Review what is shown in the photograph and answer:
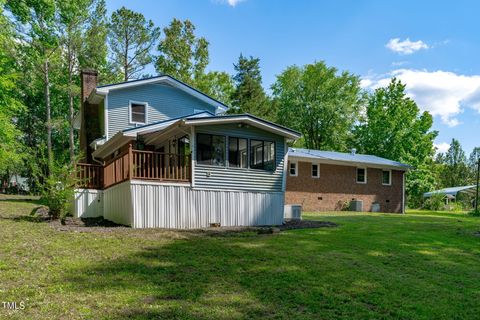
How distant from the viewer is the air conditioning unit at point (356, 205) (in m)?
26.0

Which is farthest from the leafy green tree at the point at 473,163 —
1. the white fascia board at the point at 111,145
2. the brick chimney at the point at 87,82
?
the white fascia board at the point at 111,145

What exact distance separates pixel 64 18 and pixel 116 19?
6.47 meters

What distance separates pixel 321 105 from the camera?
1663 inches

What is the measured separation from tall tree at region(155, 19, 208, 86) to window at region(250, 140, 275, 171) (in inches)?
853

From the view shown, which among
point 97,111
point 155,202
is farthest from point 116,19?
point 155,202

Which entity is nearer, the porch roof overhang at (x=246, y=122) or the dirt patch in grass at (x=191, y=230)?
the dirt patch in grass at (x=191, y=230)

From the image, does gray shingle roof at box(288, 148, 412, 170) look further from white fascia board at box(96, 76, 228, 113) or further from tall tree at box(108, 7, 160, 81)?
tall tree at box(108, 7, 160, 81)

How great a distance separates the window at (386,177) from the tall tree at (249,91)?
1626cm

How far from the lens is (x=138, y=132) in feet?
47.9

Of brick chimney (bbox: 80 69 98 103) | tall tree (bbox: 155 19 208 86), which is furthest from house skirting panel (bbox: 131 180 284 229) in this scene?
tall tree (bbox: 155 19 208 86)

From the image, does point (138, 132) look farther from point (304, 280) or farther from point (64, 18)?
point (64, 18)

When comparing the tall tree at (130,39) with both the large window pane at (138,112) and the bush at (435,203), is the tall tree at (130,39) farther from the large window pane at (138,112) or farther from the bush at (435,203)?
the bush at (435,203)

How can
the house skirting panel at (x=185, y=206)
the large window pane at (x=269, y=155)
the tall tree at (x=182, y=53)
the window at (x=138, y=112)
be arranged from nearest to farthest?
the house skirting panel at (x=185, y=206) < the large window pane at (x=269, y=155) < the window at (x=138, y=112) < the tall tree at (x=182, y=53)

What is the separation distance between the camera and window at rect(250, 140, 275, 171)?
13930mm
